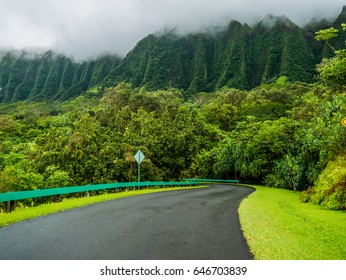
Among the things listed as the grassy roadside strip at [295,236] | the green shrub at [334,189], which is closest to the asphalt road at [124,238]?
the grassy roadside strip at [295,236]

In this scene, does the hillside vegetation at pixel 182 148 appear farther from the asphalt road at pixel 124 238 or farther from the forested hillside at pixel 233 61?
the forested hillside at pixel 233 61

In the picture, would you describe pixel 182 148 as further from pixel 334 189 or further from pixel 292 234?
pixel 292 234

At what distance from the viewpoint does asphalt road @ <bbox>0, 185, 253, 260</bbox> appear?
656 cm

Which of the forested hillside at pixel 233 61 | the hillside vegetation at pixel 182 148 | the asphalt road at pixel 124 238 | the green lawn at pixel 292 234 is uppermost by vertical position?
the forested hillside at pixel 233 61

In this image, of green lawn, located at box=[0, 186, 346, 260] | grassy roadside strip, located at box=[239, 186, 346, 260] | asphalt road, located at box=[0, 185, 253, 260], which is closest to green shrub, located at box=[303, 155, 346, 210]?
green lawn, located at box=[0, 186, 346, 260]

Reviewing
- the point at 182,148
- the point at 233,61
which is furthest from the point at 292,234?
the point at 233,61

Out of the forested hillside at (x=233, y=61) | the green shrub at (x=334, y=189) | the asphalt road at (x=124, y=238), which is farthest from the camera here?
the forested hillside at (x=233, y=61)

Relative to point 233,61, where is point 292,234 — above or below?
below

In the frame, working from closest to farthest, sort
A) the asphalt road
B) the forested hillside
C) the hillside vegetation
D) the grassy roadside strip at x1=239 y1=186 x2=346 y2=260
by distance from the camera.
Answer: the asphalt road
the grassy roadside strip at x1=239 y1=186 x2=346 y2=260
the hillside vegetation
the forested hillside

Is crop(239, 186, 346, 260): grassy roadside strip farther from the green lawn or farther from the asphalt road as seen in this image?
the asphalt road

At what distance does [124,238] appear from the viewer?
7.95m

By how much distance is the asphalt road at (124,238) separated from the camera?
6.56 meters
